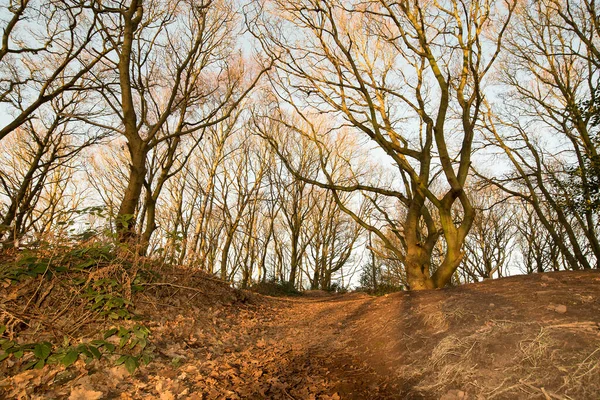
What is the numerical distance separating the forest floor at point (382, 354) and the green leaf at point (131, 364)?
0.11 m

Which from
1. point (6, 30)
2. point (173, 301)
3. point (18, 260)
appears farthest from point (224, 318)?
point (6, 30)

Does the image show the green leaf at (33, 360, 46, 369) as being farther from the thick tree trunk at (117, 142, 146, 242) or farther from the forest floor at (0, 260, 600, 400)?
the thick tree trunk at (117, 142, 146, 242)

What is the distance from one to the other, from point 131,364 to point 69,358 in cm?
42

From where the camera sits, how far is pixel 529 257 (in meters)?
24.5

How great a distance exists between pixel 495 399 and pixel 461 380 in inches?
11.3

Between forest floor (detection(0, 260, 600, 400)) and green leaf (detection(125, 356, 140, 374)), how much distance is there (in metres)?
0.11

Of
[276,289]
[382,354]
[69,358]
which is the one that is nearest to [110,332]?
[69,358]

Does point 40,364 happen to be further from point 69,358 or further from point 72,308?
point 72,308

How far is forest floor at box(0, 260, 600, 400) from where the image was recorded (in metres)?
2.24

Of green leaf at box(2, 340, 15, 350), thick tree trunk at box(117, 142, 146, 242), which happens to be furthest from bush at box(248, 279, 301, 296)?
green leaf at box(2, 340, 15, 350)

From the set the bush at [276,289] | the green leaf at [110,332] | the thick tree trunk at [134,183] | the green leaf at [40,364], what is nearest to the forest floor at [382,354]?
the green leaf at [40,364]

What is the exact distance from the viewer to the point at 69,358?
7.78 ft

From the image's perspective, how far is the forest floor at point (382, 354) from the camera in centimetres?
224

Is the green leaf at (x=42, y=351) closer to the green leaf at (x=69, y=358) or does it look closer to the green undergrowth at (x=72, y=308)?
the green undergrowth at (x=72, y=308)
